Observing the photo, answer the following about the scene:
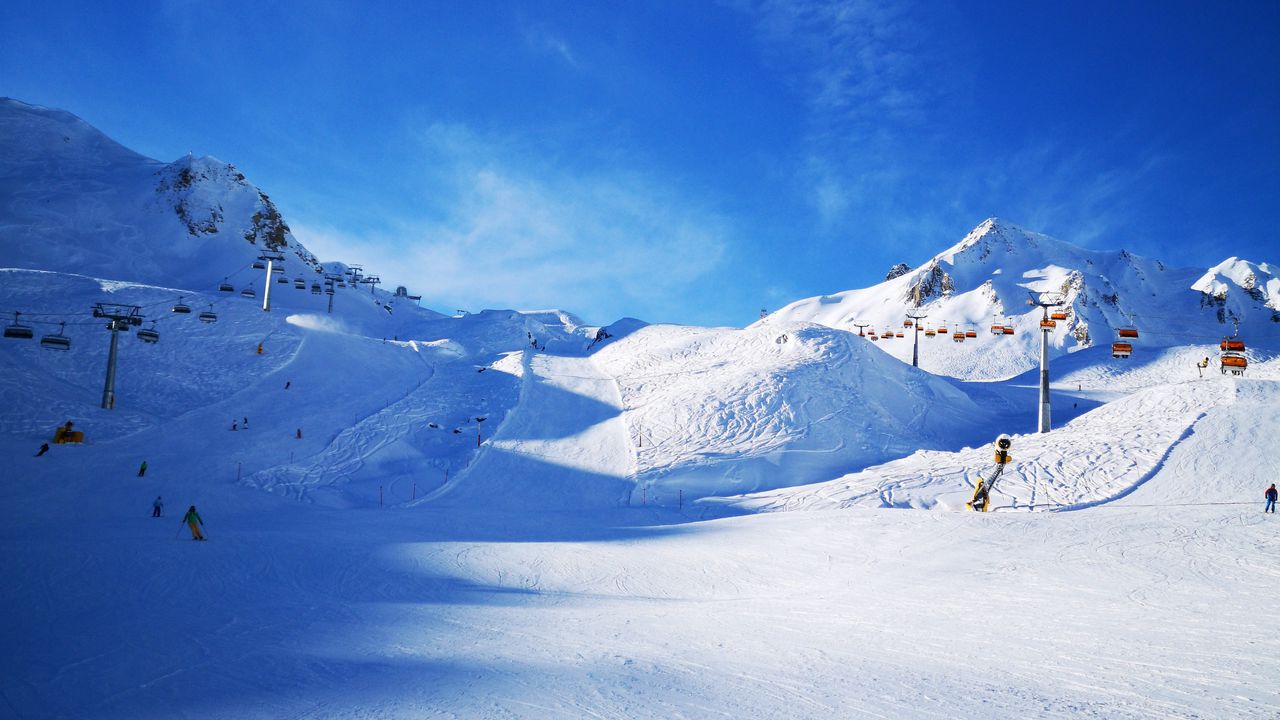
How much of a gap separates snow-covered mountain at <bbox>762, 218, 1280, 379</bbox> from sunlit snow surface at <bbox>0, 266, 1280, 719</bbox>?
117ft

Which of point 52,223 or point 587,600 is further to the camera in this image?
point 52,223

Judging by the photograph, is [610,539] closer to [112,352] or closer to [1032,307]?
[112,352]

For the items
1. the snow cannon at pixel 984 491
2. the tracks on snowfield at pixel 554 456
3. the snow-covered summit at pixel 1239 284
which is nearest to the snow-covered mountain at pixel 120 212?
the tracks on snowfield at pixel 554 456

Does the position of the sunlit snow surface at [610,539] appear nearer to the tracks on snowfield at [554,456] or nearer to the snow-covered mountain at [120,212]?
the tracks on snowfield at [554,456]

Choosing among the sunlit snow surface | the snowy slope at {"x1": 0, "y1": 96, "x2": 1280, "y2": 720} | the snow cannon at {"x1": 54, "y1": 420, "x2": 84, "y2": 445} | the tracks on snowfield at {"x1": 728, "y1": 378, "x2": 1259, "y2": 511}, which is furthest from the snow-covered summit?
the snow cannon at {"x1": 54, "y1": 420, "x2": 84, "y2": 445}

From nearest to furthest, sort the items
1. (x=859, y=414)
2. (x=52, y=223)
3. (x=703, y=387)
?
(x=859, y=414)
(x=703, y=387)
(x=52, y=223)

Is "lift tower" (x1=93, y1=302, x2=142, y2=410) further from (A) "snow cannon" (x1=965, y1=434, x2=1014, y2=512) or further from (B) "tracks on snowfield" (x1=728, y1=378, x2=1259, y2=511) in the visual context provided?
(A) "snow cannon" (x1=965, y1=434, x2=1014, y2=512)

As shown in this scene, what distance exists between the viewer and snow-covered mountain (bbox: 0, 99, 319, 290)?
2761 inches

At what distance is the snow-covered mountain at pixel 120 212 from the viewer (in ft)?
230

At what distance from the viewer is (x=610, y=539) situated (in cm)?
2158

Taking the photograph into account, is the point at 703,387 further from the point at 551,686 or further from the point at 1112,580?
the point at 551,686

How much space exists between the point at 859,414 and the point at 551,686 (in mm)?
36060

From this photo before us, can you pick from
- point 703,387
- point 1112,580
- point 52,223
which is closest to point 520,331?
point 703,387

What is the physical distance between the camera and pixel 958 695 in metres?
6.98
